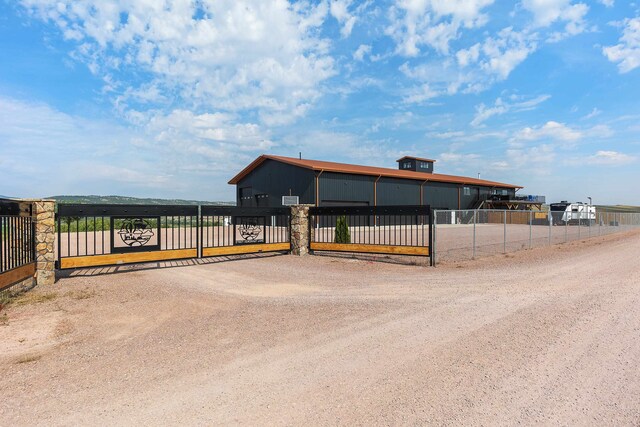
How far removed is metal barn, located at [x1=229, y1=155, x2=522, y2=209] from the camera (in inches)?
1241

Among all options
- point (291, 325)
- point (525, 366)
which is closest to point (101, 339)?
point (291, 325)

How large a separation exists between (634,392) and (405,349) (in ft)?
7.36

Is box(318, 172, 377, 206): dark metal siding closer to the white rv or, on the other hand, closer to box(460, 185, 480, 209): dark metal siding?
the white rv

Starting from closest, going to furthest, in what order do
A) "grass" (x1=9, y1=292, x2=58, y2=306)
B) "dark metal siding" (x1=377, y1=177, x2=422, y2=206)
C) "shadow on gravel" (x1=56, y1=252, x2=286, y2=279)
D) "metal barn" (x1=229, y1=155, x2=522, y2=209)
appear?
"grass" (x1=9, y1=292, x2=58, y2=306) < "shadow on gravel" (x1=56, y1=252, x2=286, y2=279) < "metal barn" (x1=229, y1=155, x2=522, y2=209) < "dark metal siding" (x1=377, y1=177, x2=422, y2=206)

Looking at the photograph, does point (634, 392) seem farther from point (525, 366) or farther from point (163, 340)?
point (163, 340)

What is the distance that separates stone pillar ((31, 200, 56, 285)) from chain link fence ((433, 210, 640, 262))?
1038cm

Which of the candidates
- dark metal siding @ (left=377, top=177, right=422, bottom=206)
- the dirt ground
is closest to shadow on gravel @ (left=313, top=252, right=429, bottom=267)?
the dirt ground

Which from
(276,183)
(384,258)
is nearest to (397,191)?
(276,183)

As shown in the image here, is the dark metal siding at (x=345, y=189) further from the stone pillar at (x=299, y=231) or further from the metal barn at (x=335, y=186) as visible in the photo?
the stone pillar at (x=299, y=231)

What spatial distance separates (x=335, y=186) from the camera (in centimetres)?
3212

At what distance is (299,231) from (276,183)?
21.1 m

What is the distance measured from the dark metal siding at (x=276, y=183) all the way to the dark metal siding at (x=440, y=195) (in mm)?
15064

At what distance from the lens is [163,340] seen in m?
5.11

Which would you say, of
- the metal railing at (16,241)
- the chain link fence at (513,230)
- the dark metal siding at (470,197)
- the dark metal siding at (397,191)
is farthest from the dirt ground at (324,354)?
the dark metal siding at (470,197)
